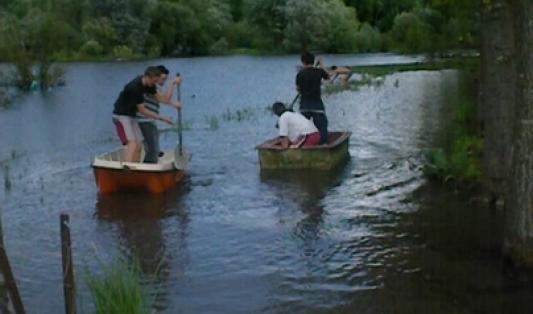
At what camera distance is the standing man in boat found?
14250 millimetres

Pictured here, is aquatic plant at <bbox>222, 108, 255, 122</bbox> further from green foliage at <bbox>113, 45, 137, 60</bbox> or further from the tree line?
green foliage at <bbox>113, 45, 137, 60</bbox>

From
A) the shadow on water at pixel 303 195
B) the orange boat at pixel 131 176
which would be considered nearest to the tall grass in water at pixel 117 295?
the shadow on water at pixel 303 195

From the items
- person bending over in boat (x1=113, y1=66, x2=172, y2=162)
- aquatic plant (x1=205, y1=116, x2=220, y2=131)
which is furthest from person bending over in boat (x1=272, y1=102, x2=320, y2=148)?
aquatic plant (x1=205, y1=116, x2=220, y2=131)

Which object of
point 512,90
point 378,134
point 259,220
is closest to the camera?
point 512,90

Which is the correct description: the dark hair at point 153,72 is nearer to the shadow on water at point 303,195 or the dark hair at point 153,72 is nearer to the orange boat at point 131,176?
the orange boat at point 131,176

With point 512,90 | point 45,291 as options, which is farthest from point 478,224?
point 45,291

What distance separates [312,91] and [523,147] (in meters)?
7.01

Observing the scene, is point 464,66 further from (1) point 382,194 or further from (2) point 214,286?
(2) point 214,286

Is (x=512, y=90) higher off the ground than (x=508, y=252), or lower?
higher

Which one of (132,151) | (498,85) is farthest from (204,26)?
(498,85)

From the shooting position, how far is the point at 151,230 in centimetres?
1043

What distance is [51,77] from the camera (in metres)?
43.3

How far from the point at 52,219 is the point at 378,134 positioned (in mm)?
9555

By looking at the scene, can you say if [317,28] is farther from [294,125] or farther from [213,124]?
[294,125]
